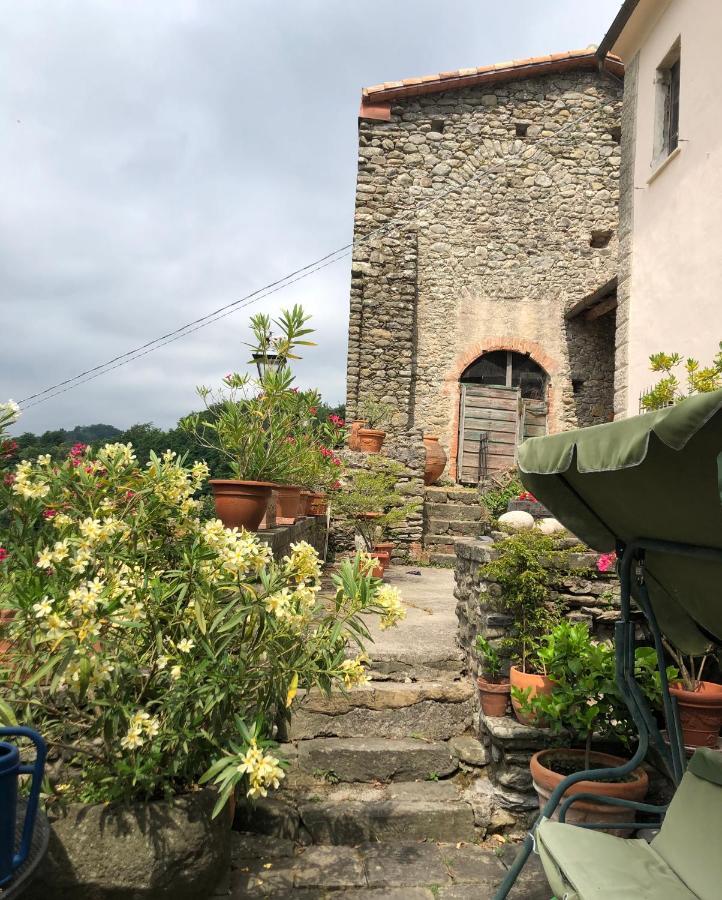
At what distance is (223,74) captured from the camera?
3.67 metres

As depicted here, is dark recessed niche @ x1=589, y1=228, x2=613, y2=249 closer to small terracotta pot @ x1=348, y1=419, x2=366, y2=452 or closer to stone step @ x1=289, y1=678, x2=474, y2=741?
small terracotta pot @ x1=348, y1=419, x2=366, y2=452

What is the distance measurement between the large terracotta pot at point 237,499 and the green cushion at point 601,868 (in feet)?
7.74

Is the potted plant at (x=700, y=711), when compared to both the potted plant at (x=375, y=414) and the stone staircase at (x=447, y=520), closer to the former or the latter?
the stone staircase at (x=447, y=520)

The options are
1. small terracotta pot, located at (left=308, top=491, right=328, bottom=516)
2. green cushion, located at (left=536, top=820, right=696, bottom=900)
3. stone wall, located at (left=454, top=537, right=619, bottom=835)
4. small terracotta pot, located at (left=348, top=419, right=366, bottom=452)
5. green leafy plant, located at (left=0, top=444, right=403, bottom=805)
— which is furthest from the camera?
small terracotta pot, located at (left=348, top=419, right=366, bottom=452)

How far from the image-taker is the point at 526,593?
3617 millimetres

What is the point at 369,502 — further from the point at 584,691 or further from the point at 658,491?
the point at 658,491

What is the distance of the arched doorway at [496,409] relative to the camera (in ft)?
36.5

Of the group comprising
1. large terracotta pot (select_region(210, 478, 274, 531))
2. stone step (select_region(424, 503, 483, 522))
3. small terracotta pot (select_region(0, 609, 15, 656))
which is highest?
large terracotta pot (select_region(210, 478, 274, 531))

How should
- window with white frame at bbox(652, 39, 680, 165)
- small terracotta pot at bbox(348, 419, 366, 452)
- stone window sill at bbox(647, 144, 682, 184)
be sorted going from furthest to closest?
small terracotta pot at bbox(348, 419, 366, 452) → window with white frame at bbox(652, 39, 680, 165) → stone window sill at bbox(647, 144, 682, 184)

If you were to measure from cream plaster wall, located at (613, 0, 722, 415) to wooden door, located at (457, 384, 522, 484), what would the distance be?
434cm

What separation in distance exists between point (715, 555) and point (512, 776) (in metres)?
1.90

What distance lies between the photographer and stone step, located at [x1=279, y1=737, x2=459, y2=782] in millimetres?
3404

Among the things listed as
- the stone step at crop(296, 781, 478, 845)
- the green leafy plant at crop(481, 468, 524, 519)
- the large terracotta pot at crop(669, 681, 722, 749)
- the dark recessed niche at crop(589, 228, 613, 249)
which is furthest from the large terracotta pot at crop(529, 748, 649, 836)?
the dark recessed niche at crop(589, 228, 613, 249)

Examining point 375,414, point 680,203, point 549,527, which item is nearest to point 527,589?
point 549,527
